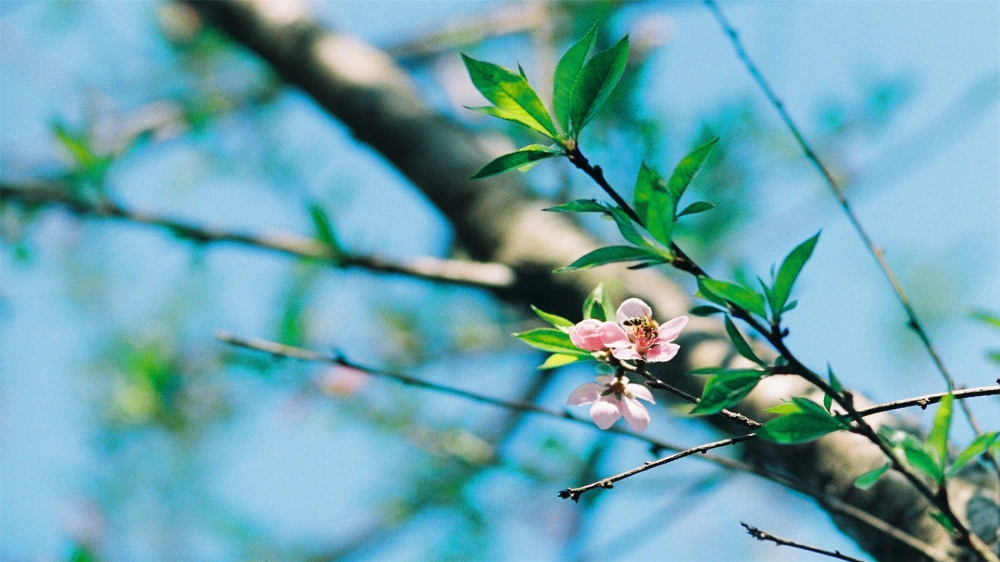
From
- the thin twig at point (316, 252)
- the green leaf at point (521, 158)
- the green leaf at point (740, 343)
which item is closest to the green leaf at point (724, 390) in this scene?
the green leaf at point (740, 343)

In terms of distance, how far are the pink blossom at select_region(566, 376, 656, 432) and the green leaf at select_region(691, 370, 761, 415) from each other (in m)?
0.04

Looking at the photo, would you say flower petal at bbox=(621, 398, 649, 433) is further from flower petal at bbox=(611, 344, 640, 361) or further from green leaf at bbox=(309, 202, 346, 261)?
green leaf at bbox=(309, 202, 346, 261)

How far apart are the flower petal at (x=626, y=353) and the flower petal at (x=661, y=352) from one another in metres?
0.01

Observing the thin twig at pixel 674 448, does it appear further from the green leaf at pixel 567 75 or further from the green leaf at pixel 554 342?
the green leaf at pixel 567 75

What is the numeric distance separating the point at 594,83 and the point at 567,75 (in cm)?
2

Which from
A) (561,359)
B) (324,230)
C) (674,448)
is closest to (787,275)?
(561,359)

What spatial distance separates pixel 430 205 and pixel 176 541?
6.40 ft

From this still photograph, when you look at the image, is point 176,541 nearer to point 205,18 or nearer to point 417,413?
point 417,413

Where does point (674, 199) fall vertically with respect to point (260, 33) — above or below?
below

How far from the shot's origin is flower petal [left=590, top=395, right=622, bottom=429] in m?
0.37

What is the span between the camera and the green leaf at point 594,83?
0.36 m

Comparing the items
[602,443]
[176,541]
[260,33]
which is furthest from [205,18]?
[176,541]

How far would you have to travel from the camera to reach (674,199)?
0.37 m

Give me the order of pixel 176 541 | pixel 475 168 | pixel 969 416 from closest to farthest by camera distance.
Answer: pixel 969 416, pixel 475 168, pixel 176 541
